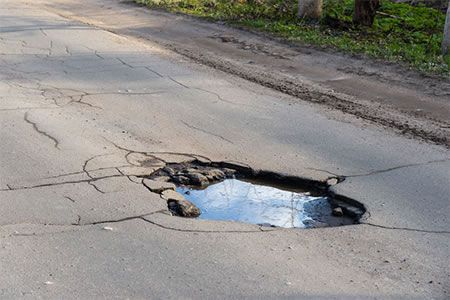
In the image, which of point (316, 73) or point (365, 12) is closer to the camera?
point (316, 73)

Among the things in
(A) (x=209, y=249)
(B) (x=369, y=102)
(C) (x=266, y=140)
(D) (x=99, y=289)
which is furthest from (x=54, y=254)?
(B) (x=369, y=102)

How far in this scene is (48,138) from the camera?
754 centimetres

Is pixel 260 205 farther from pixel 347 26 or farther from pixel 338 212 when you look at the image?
pixel 347 26

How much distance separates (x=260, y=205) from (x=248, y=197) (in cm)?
21

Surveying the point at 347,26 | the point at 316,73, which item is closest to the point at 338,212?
the point at 316,73

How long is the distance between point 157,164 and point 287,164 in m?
1.37

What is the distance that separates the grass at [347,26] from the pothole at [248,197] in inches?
245

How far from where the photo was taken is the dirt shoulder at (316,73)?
9.39 meters

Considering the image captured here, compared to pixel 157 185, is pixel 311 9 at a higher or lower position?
higher

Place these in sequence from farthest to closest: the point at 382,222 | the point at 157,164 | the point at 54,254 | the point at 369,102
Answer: the point at 369,102
the point at 157,164
the point at 382,222
the point at 54,254

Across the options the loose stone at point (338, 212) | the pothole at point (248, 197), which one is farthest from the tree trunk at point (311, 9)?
the loose stone at point (338, 212)

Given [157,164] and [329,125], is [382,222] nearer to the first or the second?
[157,164]

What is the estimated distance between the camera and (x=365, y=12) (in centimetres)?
1672

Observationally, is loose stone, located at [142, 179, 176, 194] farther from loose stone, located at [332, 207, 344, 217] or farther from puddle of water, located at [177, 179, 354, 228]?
loose stone, located at [332, 207, 344, 217]
